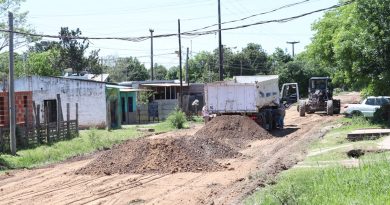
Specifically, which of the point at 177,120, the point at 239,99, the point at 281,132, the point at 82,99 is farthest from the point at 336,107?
the point at 82,99

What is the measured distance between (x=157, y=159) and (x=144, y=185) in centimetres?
336

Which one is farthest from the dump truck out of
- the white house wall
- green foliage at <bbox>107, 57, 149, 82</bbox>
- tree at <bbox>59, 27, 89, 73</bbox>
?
green foliage at <bbox>107, 57, 149, 82</bbox>

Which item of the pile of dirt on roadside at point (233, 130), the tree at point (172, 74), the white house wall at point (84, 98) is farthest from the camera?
the tree at point (172, 74)

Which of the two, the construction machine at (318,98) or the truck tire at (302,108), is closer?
the truck tire at (302,108)

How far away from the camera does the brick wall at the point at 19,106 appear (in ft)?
112

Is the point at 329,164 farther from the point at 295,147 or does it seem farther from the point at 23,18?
the point at 23,18

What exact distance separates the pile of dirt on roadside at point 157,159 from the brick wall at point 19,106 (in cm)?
1590

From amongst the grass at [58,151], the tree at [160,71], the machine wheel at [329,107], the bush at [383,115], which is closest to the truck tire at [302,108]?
the machine wheel at [329,107]

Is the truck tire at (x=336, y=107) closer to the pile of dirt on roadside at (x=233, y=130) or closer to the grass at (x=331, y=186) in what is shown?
the pile of dirt on roadside at (x=233, y=130)

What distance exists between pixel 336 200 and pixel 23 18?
43.5 meters

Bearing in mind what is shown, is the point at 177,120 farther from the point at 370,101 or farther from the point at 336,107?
the point at 336,107

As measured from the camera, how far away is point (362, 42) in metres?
25.2

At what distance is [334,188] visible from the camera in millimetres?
9977

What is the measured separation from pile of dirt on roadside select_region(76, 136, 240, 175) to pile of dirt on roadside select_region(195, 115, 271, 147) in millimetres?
6819
